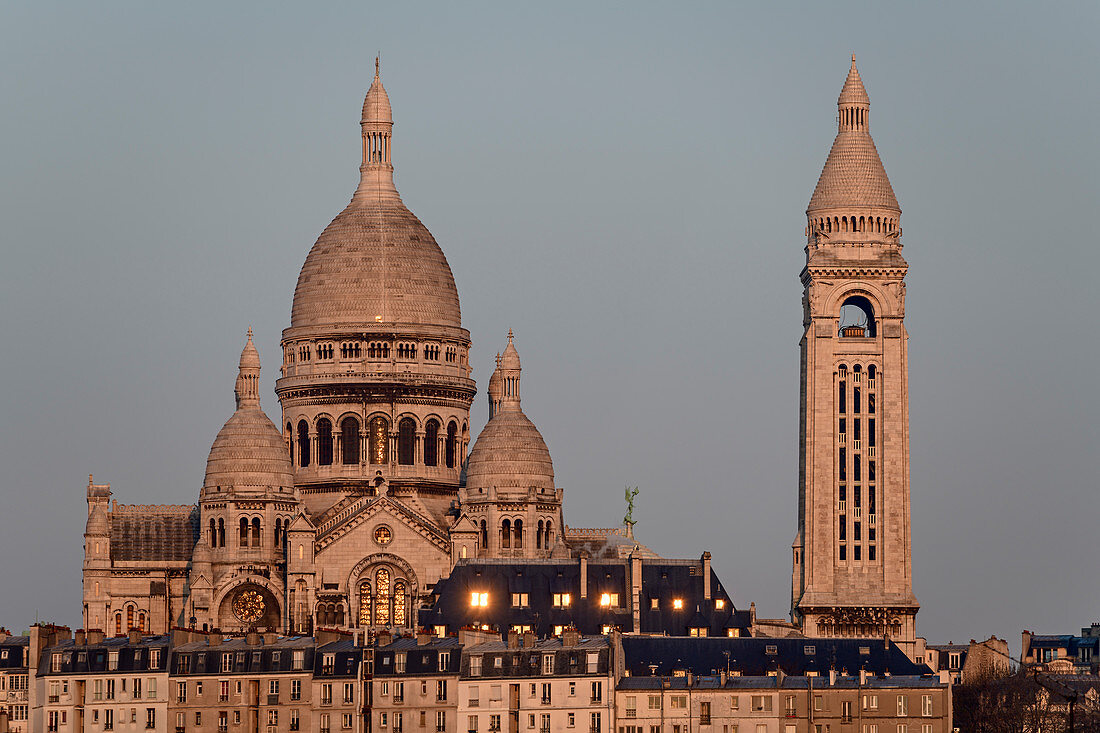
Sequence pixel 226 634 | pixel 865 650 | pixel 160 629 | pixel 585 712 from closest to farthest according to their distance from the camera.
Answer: pixel 585 712
pixel 865 650
pixel 226 634
pixel 160 629

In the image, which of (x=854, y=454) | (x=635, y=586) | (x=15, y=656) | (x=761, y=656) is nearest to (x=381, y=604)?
(x=635, y=586)

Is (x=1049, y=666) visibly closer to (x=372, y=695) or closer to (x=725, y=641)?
(x=725, y=641)

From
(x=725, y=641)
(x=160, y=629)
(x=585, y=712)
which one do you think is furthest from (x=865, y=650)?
(x=160, y=629)

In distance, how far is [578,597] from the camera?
186625mm

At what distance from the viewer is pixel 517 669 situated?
152000 mm

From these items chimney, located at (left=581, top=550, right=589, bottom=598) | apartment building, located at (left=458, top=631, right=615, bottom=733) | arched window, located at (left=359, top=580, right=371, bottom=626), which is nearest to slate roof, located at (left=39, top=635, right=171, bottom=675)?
apartment building, located at (left=458, top=631, right=615, bottom=733)

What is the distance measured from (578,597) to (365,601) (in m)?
17.1

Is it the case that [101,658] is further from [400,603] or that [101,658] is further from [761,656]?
[400,603]

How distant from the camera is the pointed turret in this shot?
192 meters

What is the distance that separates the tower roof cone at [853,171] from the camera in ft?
630

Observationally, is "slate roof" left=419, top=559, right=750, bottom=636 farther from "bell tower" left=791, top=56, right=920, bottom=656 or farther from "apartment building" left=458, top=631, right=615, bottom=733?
"apartment building" left=458, top=631, right=615, bottom=733

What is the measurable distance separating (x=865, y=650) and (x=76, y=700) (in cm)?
3525

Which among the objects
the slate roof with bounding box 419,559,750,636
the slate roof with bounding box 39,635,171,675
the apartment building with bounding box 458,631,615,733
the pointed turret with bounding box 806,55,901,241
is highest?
the pointed turret with bounding box 806,55,901,241

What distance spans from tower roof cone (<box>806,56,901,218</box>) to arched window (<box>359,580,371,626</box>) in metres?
31.0
